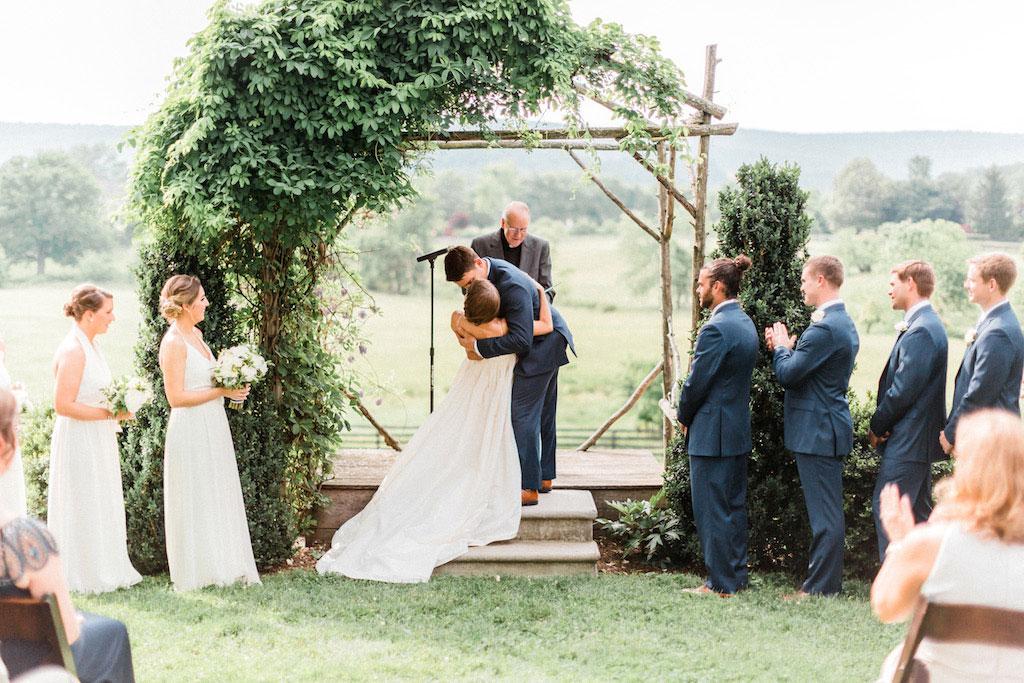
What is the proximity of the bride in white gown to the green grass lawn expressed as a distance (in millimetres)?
284

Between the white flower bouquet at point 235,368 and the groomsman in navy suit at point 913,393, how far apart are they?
3.86 meters

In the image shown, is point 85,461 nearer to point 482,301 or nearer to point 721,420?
point 482,301

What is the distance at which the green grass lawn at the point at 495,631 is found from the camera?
4.11 m

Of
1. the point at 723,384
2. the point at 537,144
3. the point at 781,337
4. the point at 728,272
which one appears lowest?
the point at 723,384

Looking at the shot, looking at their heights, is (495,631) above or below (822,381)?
below

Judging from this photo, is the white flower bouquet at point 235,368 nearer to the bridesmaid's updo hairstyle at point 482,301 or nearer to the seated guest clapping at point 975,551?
the bridesmaid's updo hairstyle at point 482,301

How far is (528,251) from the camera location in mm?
6863

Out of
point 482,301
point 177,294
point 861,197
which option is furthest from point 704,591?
point 861,197

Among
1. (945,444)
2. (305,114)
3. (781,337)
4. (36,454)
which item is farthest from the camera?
(36,454)

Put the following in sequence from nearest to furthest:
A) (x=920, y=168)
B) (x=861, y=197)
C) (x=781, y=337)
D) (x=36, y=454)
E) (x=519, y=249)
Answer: (x=781, y=337) → (x=36, y=454) → (x=519, y=249) → (x=920, y=168) → (x=861, y=197)

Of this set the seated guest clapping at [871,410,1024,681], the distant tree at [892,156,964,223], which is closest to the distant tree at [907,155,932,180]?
the distant tree at [892,156,964,223]

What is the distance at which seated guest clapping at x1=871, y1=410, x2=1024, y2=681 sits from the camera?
2.37 m

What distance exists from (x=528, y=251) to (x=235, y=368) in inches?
104

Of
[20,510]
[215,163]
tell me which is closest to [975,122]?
[215,163]
